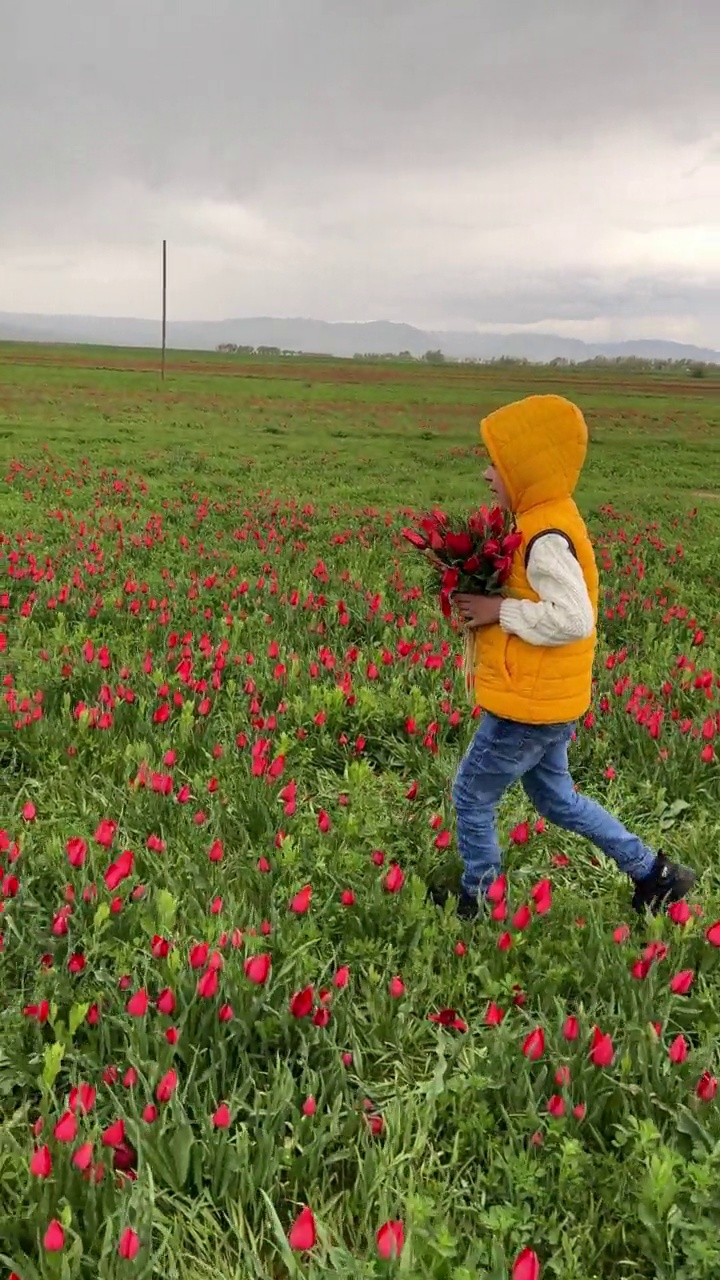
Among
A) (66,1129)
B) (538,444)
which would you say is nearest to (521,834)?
(538,444)

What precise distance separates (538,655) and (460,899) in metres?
1.12

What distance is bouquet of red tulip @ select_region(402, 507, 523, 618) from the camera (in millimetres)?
2793

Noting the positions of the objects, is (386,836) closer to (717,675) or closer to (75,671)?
(75,671)

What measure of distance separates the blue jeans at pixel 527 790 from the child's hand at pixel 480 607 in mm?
393

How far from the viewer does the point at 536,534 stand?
2.80 meters

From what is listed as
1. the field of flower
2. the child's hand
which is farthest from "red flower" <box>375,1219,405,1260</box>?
the child's hand

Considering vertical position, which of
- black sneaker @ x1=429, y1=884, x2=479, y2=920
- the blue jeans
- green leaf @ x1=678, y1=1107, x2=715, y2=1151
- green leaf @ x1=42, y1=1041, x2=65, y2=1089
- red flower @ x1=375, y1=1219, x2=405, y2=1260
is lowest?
black sneaker @ x1=429, y1=884, x2=479, y2=920

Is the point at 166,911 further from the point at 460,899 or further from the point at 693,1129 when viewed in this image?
the point at 693,1129

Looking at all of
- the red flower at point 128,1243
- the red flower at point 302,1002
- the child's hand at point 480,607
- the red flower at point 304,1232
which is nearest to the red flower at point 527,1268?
the red flower at point 304,1232

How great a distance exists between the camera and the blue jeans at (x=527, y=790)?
10.00 ft

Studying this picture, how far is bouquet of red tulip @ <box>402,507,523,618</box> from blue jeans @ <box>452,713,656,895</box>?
1.71 feet

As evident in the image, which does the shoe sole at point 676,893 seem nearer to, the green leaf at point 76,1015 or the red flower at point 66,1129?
the green leaf at point 76,1015

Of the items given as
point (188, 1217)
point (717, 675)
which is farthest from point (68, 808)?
point (717, 675)

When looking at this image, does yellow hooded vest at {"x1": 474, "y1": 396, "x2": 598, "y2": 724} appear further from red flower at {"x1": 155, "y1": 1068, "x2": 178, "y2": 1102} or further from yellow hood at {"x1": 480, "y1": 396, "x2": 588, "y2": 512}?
red flower at {"x1": 155, "y1": 1068, "x2": 178, "y2": 1102}
